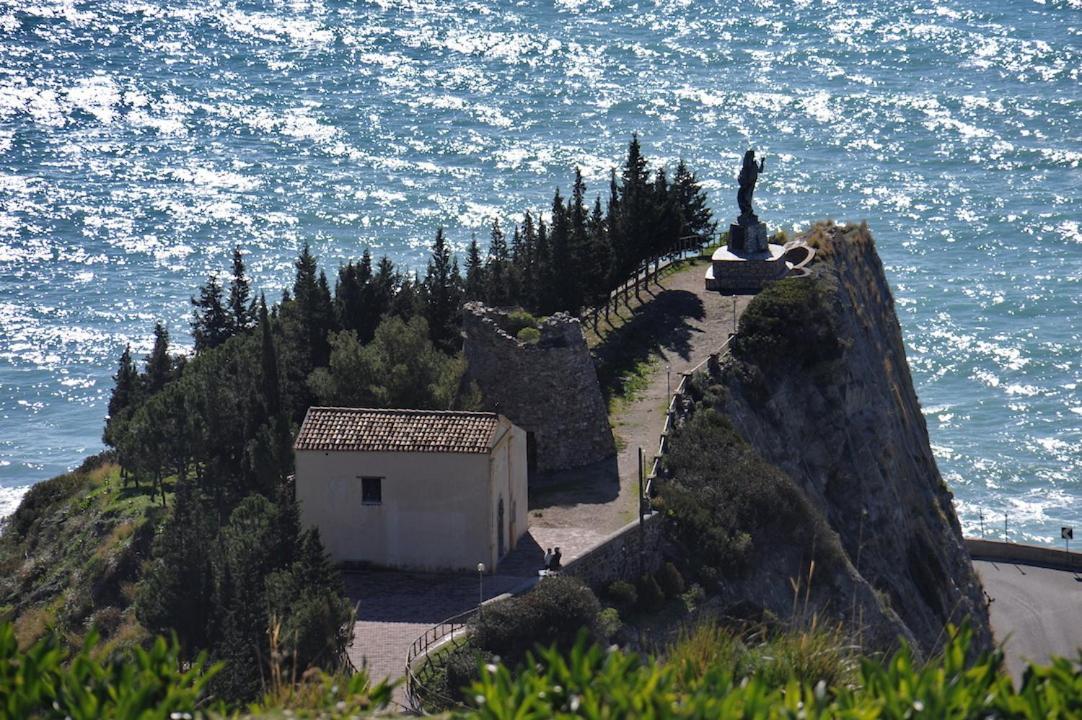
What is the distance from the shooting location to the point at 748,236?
57281mm

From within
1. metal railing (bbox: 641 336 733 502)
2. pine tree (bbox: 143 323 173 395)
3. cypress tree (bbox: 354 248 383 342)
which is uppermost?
cypress tree (bbox: 354 248 383 342)

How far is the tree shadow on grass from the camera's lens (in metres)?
52.6

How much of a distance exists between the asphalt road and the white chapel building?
2382cm

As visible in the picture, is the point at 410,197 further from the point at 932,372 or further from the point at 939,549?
the point at 939,549

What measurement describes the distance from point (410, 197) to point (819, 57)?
4380 centimetres

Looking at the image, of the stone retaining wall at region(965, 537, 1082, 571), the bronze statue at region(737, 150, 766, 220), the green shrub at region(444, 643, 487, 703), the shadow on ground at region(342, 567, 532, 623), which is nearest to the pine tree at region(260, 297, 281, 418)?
the shadow on ground at region(342, 567, 532, 623)

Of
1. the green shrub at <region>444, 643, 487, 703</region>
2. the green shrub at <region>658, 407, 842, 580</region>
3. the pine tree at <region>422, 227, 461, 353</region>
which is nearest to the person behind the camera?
the green shrub at <region>444, 643, 487, 703</region>

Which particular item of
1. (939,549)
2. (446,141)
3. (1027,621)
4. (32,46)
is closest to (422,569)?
(939,549)

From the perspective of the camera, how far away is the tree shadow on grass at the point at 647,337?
5256 centimetres

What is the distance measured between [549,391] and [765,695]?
2668cm

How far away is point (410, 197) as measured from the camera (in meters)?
116

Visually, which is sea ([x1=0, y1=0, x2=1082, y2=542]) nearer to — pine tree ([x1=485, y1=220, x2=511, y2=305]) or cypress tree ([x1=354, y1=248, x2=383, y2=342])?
pine tree ([x1=485, y1=220, x2=511, y2=305])

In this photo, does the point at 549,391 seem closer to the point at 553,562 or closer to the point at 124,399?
the point at 553,562

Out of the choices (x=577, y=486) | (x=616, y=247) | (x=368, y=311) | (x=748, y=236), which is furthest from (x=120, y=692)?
(x=616, y=247)
